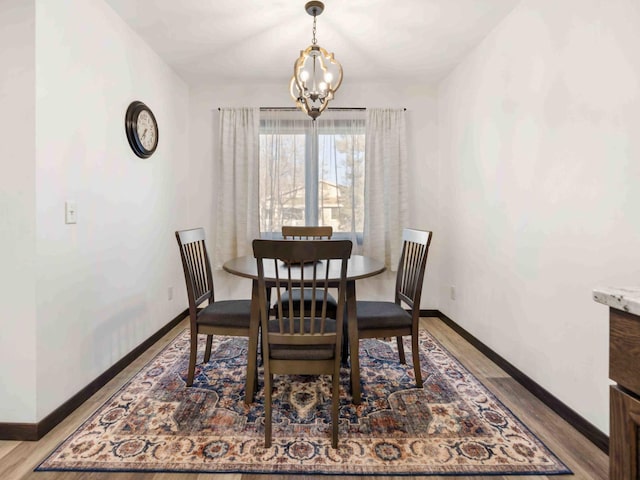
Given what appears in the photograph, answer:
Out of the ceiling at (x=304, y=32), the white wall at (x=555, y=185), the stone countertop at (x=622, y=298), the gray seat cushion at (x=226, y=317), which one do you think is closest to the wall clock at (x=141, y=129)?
the ceiling at (x=304, y=32)

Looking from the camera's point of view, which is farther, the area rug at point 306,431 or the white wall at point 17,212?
the white wall at point 17,212

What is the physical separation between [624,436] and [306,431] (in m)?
1.33

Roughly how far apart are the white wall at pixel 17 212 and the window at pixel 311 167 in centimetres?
214

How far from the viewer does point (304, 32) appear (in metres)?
2.63

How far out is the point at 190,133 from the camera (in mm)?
3680

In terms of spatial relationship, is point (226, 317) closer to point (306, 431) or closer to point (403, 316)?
point (306, 431)

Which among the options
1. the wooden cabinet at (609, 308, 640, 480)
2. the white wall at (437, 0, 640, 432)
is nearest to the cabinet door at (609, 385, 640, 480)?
the wooden cabinet at (609, 308, 640, 480)

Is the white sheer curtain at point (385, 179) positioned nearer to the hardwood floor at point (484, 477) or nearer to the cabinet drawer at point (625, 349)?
the hardwood floor at point (484, 477)

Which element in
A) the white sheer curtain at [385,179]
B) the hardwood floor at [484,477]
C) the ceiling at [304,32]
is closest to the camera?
the hardwood floor at [484,477]

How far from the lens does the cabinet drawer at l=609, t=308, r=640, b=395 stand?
67 cm

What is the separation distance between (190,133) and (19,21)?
207 centimetres

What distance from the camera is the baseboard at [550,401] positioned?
1.59 m

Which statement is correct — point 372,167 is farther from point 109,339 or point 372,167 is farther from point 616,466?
point 616,466

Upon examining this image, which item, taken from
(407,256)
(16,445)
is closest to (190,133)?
(407,256)
